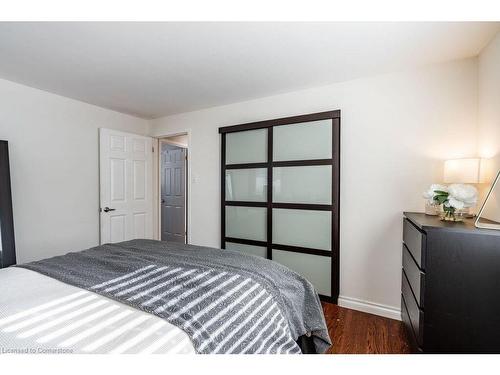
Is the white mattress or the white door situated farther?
the white door

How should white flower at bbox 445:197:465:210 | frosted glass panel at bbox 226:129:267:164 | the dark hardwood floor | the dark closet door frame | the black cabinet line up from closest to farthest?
white flower at bbox 445:197:465:210 < the dark hardwood floor < the black cabinet < the dark closet door frame < frosted glass panel at bbox 226:129:267:164

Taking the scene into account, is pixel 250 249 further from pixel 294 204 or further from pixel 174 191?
pixel 174 191

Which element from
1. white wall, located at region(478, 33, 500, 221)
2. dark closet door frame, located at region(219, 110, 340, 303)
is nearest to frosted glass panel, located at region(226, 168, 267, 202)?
dark closet door frame, located at region(219, 110, 340, 303)

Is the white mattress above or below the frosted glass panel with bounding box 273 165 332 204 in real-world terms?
below

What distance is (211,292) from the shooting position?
1.19 meters

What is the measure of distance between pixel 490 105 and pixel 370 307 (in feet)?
6.50

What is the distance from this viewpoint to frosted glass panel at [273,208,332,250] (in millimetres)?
2632

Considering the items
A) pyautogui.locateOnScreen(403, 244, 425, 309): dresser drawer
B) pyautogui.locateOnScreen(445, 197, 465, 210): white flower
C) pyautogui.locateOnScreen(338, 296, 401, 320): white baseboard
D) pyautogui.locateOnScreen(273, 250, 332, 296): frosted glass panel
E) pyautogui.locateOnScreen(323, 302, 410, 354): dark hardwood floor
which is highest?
pyautogui.locateOnScreen(445, 197, 465, 210): white flower

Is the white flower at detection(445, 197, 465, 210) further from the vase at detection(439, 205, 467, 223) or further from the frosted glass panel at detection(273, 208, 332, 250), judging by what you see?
the frosted glass panel at detection(273, 208, 332, 250)

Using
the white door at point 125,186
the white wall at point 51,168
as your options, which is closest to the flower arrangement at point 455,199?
the white door at point 125,186

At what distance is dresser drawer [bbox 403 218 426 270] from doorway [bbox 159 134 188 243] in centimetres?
367
